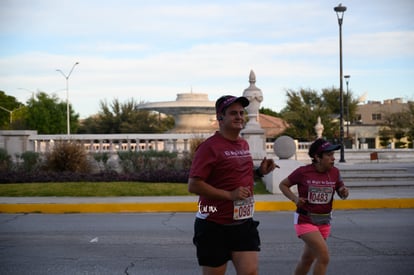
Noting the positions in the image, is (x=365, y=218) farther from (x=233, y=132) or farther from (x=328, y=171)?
(x=233, y=132)

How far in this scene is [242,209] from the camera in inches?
194

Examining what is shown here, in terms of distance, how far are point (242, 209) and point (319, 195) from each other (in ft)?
4.86

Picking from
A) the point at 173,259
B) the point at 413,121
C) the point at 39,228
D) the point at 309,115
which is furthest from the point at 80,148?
the point at 413,121

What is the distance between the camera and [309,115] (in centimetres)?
5800

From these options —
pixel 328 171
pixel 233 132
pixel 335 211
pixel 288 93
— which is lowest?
pixel 335 211

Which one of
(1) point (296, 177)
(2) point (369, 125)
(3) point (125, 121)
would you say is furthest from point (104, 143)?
(2) point (369, 125)

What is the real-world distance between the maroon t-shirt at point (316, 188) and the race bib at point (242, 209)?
133 centimetres

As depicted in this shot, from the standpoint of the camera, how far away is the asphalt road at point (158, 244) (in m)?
7.89

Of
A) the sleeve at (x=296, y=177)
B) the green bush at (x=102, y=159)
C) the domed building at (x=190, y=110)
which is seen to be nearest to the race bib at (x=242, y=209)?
the sleeve at (x=296, y=177)

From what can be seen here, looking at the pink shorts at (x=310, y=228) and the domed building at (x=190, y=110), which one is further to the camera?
the domed building at (x=190, y=110)

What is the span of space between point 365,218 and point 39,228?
6.67 m

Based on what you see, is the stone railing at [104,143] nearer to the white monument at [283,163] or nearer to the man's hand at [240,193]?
the white monument at [283,163]

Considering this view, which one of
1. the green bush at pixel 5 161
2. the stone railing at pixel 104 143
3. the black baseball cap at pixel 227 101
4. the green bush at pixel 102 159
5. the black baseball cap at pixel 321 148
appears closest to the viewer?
the black baseball cap at pixel 227 101

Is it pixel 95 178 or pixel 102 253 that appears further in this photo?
pixel 95 178
